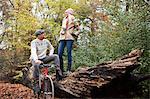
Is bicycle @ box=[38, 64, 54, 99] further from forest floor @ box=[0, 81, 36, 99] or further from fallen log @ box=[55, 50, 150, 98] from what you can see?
forest floor @ box=[0, 81, 36, 99]

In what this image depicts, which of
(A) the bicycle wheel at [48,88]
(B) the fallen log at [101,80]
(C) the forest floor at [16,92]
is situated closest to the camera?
(A) the bicycle wheel at [48,88]

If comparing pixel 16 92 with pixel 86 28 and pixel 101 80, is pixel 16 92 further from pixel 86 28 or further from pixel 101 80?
pixel 86 28

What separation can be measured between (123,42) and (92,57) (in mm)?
1363

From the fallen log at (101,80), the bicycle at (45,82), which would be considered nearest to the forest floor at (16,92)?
the fallen log at (101,80)

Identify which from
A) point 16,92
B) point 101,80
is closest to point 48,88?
point 101,80

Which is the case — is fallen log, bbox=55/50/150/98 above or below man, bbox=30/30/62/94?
below

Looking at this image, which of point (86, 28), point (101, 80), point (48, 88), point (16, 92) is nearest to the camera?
point (48, 88)

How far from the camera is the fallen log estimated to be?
912 cm

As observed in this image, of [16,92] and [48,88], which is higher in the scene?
[48,88]

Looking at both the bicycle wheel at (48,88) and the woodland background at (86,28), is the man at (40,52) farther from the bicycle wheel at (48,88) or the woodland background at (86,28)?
the woodland background at (86,28)

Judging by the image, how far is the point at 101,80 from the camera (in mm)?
9242

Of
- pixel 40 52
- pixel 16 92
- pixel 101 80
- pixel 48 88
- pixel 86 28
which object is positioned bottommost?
pixel 16 92

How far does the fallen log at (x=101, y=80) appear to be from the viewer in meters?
9.12

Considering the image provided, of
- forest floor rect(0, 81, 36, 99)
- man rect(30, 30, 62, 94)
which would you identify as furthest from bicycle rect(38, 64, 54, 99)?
forest floor rect(0, 81, 36, 99)
